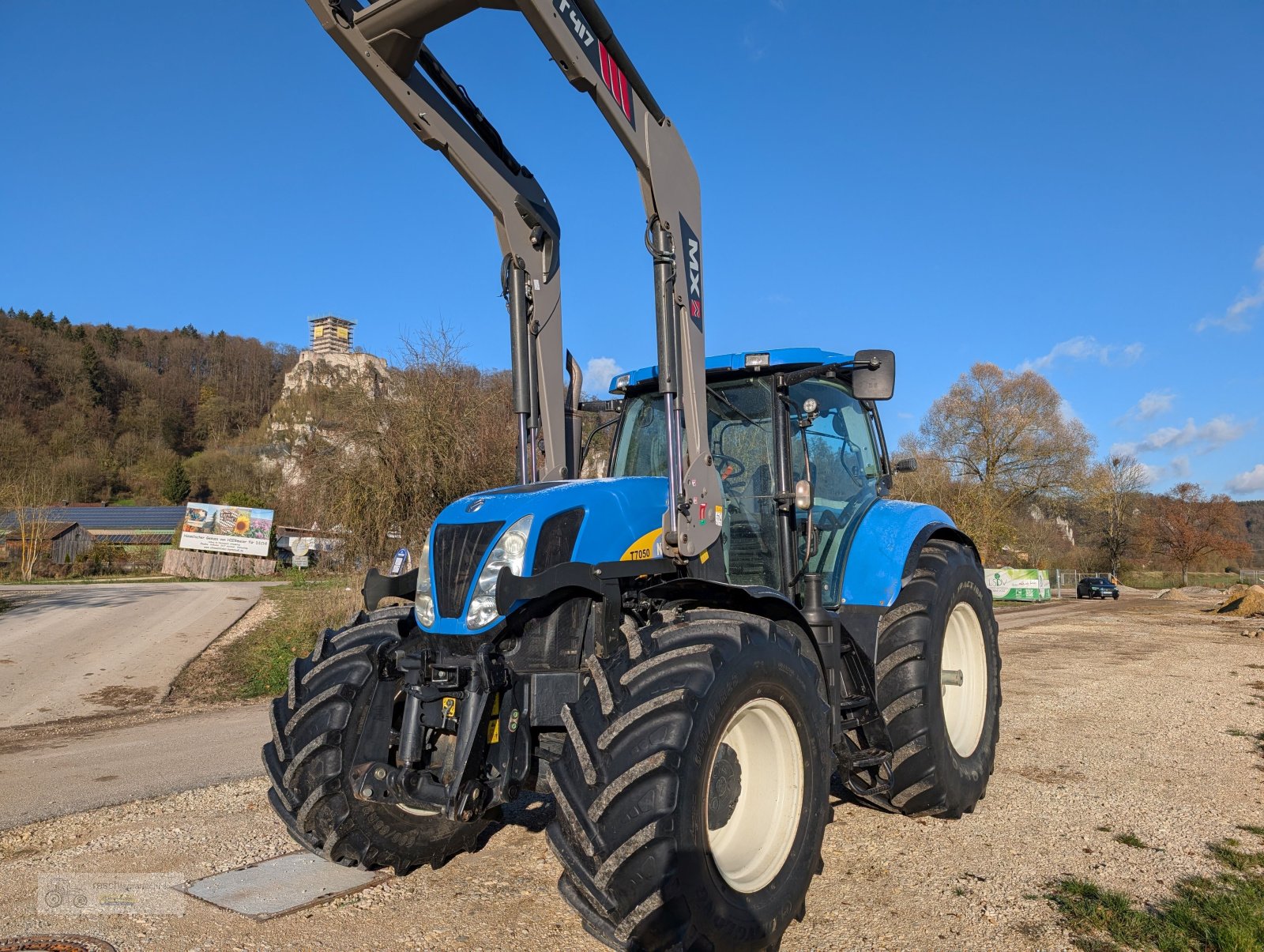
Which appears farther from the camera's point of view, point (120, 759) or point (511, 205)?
point (120, 759)

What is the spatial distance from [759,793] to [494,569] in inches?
54.4

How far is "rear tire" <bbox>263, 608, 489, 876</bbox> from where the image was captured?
3592mm

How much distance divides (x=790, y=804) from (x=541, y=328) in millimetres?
2699

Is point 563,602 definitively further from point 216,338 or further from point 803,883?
point 216,338

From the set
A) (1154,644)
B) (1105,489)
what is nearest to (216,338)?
(1105,489)

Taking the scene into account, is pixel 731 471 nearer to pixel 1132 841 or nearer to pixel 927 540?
pixel 927 540

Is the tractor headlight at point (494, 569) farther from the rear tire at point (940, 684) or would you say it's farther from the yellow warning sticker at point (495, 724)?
the rear tire at point (940, 684)

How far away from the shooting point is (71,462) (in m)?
78.5

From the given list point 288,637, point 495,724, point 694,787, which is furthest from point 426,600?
point 288,637

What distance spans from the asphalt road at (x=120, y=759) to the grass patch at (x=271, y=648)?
183 centimetres

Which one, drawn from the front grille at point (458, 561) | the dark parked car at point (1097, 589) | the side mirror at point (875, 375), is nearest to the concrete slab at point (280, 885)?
the front grille at point (458, 561)

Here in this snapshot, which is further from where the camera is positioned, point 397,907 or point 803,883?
point 397,907

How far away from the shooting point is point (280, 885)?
3938 mm

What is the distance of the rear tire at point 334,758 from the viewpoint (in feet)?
11.8
